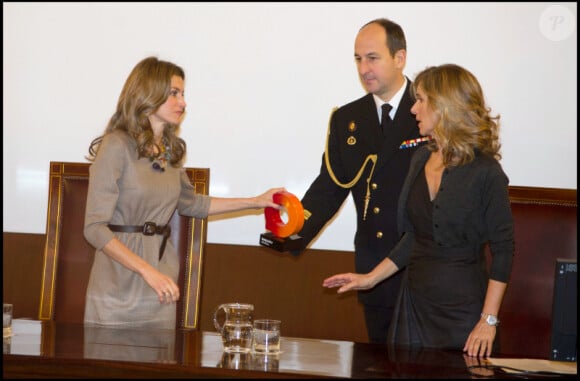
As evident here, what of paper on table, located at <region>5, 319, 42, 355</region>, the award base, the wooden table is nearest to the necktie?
the award base

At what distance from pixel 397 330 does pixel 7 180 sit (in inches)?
101

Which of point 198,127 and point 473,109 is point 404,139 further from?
point 198,127

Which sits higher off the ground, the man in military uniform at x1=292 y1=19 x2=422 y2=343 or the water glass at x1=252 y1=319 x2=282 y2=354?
the man in military uniform at x1=292 y1=19 x2=422 y2=343

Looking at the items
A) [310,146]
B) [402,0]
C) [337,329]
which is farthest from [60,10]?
[337,329]

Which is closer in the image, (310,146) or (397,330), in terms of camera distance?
(397,330)

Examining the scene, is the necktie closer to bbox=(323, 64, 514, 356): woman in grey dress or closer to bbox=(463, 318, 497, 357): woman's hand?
bbox=(323, 64, 514, 356): woman in grey dress

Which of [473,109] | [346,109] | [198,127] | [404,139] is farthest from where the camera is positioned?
[198,127]

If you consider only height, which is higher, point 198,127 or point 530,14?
point 530,14

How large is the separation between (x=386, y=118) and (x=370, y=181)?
0.98 ft

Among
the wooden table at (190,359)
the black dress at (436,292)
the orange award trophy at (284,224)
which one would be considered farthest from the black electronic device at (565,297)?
the orange award trophy at (284,224)

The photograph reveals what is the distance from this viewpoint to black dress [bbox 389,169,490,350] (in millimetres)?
2674

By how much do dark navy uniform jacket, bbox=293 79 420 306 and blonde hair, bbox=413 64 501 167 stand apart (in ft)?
2.20

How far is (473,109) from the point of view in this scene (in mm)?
2719

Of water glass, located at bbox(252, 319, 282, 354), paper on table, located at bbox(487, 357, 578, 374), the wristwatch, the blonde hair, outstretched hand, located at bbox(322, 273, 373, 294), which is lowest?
paper on table, located at bbox(487, 357, 578, 374)
